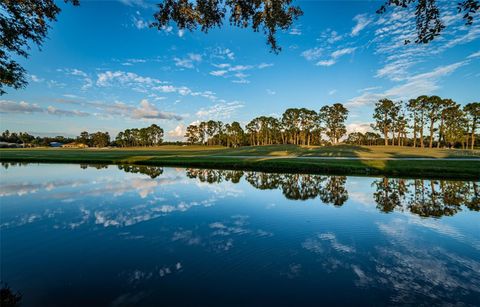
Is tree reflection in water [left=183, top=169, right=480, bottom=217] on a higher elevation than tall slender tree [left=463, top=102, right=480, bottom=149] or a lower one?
lower

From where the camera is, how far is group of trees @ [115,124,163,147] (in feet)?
454

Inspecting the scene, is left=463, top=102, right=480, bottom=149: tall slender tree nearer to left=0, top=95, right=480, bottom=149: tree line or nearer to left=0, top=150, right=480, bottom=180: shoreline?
left=0, top=95, right=480, bottom=149: tree line

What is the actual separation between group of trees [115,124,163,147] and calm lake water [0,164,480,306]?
132 metres

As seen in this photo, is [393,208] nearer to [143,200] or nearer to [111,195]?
[143,200]

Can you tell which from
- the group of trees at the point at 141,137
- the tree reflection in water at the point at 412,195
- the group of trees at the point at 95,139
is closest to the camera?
the tree reflection in water at the point at 412,195

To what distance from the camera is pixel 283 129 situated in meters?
103

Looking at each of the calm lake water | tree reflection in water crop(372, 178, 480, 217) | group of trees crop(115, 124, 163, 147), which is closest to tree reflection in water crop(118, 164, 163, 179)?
the calm lake water

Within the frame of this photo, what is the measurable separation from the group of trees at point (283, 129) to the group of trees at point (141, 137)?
786 inches

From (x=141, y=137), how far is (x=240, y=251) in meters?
143

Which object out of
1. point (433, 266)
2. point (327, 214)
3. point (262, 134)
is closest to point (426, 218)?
point (327, 214)

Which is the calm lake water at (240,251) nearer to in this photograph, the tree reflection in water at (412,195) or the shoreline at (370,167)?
the tree reflection in water at (412,195)

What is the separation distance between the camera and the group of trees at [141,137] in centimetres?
13825

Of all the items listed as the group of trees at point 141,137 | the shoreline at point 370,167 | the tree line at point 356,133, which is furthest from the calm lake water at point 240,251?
the group of trees at point 141,137

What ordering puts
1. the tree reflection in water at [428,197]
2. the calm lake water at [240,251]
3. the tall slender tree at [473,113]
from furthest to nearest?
the tall slender tree at [473,113]
the tree reflection in water at [428,197]
the calm lake water at [240,251]
